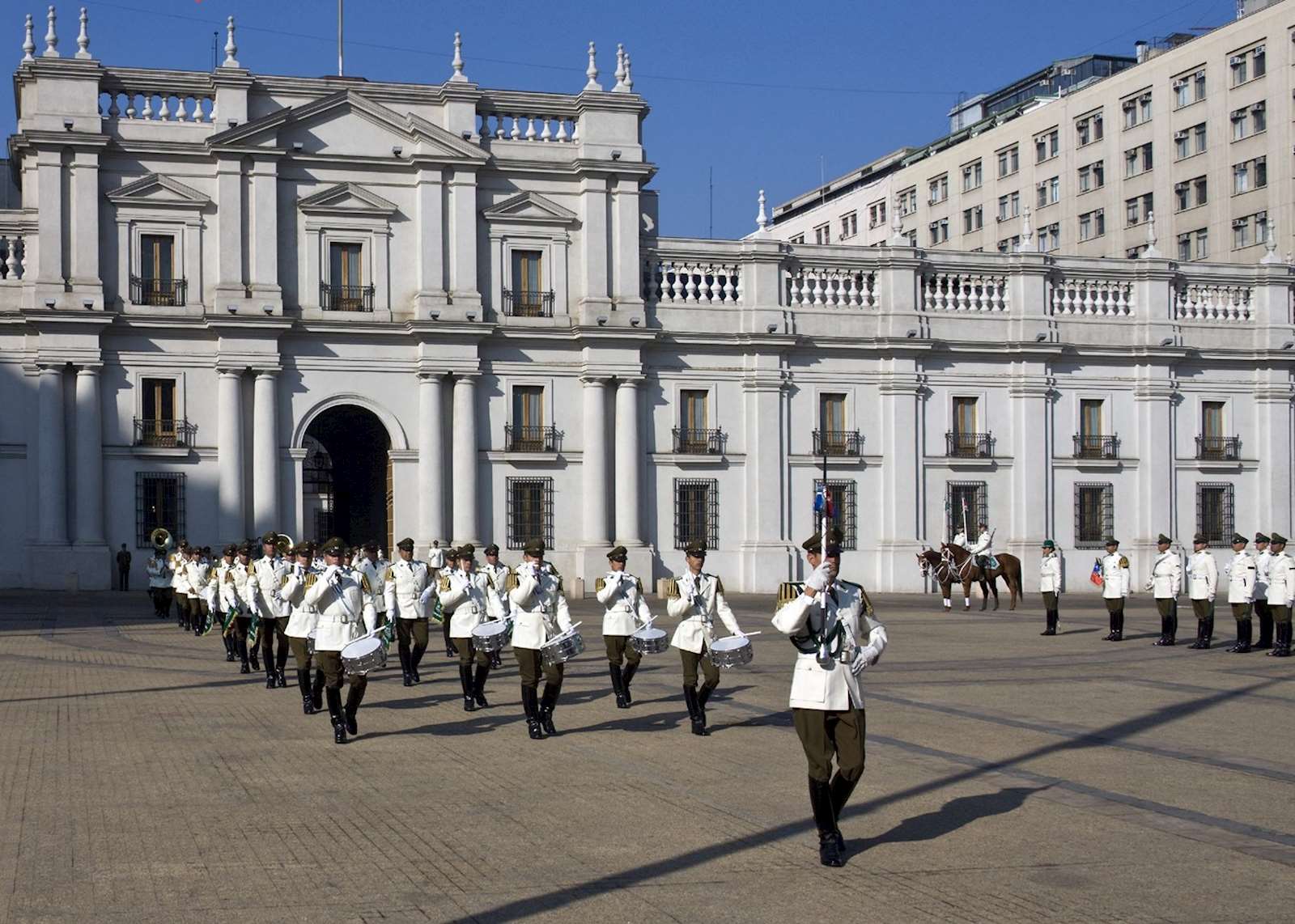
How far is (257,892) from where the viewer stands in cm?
952

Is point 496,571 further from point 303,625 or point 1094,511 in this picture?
point 1094,511

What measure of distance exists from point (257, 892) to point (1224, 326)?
4623cm

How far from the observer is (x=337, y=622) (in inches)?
653

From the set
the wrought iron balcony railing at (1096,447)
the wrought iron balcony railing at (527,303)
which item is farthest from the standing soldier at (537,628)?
the wrought iron balcony railing at (1096,447)

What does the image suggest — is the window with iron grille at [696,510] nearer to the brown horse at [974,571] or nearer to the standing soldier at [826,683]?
the brown horse at [974,571]

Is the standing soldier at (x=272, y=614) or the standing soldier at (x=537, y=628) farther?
the standing soldier at (x=272, y=614)

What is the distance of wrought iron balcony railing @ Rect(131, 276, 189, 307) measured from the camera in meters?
42.5

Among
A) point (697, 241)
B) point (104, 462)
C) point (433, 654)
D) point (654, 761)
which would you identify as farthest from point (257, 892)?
point (697, 241)

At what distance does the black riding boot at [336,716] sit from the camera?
15.9 meters

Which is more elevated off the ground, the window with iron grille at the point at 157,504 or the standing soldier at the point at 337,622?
the window with iron grille at the point at 157,504

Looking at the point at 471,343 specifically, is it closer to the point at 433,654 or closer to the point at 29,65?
the point at 29,65

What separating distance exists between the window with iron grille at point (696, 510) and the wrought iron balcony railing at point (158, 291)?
14113mm

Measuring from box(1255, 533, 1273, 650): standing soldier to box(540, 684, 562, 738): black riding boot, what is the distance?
1514 centimetres

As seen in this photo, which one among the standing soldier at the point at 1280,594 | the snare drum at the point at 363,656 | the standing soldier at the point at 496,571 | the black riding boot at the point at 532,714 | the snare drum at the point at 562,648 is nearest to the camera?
the snare drum at the point at 363,656
